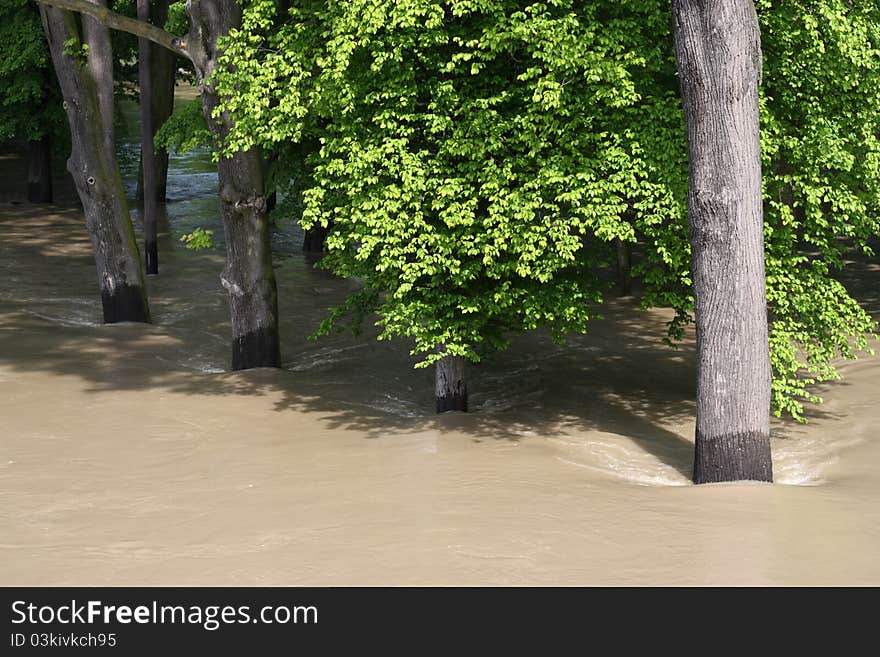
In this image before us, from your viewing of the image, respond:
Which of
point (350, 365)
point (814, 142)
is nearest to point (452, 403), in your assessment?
point (350, 365)

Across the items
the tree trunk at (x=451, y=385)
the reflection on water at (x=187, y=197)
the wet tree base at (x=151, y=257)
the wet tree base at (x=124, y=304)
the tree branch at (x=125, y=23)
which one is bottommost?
the tree trunk at (x=451, y=385)

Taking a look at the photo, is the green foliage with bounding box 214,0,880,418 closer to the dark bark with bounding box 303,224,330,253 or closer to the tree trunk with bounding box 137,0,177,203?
the dark bark with bounding box 303,224,330,253

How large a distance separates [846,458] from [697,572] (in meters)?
4.87

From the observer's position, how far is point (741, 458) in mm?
11023

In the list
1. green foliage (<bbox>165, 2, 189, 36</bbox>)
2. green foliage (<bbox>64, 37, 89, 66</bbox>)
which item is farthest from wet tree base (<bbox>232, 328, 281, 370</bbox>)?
green foliage (<bbox>64, 37, 89, 66</bbox>)

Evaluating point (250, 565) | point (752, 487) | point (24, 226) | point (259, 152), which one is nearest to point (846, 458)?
point (752, 487)

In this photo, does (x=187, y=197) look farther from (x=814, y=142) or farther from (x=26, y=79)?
(x=814, y=142)

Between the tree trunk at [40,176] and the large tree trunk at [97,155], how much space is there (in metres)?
13.5

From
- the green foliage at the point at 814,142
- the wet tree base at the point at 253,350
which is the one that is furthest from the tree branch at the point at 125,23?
the green foliage at the point at 814,142

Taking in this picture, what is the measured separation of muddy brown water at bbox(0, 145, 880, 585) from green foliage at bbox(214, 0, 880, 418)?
1.37 m

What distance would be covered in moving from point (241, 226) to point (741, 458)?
7779 millimetres

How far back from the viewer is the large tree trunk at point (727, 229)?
35.6ft

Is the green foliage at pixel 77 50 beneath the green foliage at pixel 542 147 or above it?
above

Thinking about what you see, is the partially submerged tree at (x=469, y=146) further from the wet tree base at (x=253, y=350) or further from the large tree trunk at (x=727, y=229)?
the wet tree base at (x=253, y=350)
